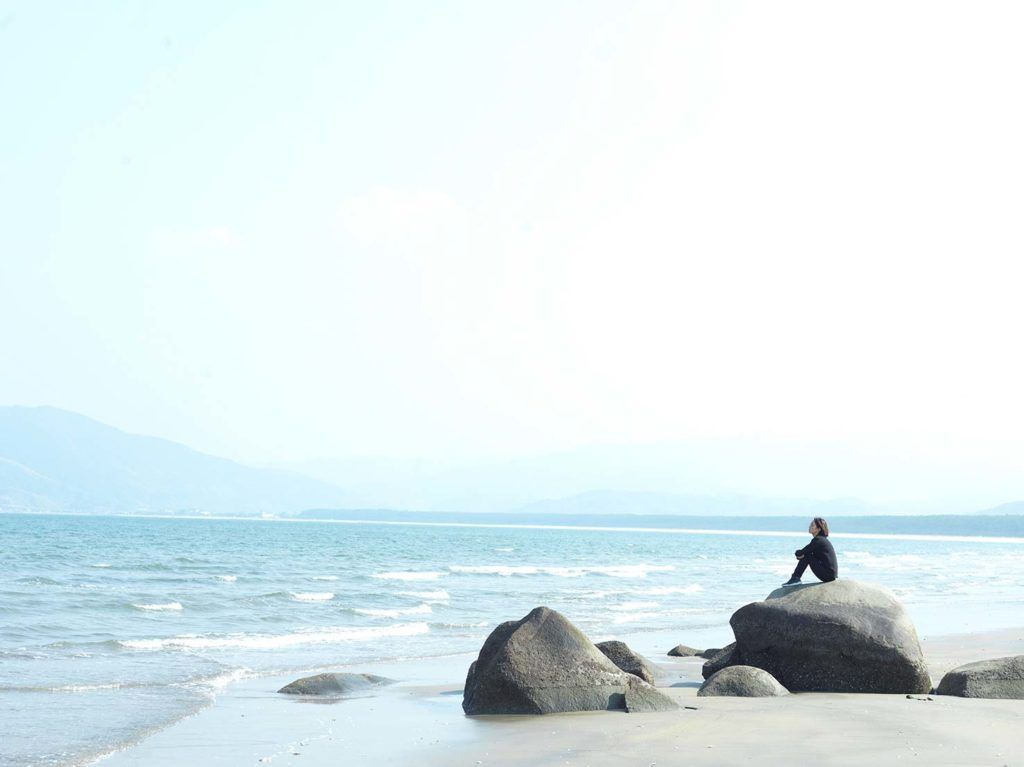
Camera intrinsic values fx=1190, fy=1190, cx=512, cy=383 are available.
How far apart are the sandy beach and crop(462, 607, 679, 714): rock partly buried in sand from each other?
30cm

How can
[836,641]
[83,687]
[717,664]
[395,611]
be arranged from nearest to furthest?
[836,641]
[83,687]
[717,664]
[395,611]

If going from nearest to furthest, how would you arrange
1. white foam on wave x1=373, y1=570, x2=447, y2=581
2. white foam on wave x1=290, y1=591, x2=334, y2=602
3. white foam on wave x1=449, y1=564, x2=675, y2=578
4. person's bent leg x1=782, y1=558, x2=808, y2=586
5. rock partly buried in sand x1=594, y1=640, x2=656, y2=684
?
person's bent leg x1=782, y1=558, x2=808, y2=586, rock partly buried in sand x1=594, y1=640, x2=656, y2=684, white foam on wave x1=290, y1=591, x2=334, y2=602, white foam on wave x1=373, y1=570, x2=447, y2=581, white foam on wave x1=449, y1=564, x2=675, y2=578

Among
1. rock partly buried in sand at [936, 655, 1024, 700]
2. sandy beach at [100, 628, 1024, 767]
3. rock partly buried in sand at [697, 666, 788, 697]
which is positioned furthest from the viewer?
rock partly buried in sand at [697, 666, 788, 697]

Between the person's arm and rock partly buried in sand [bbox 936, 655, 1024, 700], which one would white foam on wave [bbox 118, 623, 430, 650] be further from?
rock partly buried in sand [bbox 936, 655, 1024, 700]

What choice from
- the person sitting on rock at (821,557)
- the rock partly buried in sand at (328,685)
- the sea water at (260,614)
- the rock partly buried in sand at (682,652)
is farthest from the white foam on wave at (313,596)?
the person sitting on rock at (821,557)

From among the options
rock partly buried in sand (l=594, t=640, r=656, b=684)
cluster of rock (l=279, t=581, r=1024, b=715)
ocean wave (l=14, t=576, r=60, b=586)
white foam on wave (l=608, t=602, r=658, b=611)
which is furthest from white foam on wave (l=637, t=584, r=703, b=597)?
cluster of rock (l=279, t=581, r=1024, b=715)

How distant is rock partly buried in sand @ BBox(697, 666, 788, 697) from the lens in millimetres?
13266

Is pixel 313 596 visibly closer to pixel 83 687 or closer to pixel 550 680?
pixel 83 687

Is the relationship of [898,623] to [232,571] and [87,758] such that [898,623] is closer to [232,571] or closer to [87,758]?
[87,758]

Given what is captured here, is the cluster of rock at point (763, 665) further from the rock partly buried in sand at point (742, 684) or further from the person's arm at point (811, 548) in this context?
the person's arm at point (811, 548)

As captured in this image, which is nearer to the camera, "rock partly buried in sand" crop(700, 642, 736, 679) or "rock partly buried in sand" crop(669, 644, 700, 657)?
A: "rock partly buried in sand" crop(700, 642, 736, 679)

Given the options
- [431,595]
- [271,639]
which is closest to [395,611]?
[431,595]

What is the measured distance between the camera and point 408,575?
44469 millimetres

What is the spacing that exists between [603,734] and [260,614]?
56.7ft
